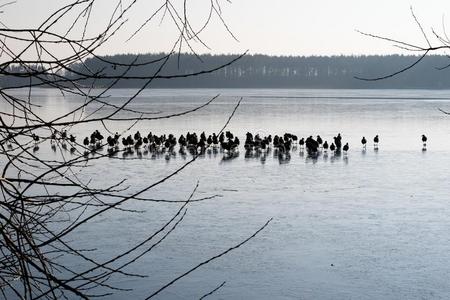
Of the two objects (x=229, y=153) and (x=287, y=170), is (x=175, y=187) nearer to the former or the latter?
(x=287, y=170)

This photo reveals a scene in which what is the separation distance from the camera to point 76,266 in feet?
28.4

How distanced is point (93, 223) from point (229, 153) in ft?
38.9

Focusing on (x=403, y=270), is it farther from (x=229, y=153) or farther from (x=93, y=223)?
(x=229, y=153)

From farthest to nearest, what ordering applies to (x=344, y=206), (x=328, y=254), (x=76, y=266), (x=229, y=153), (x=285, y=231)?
(x=229, y=153), (x=344, y=206), (x=285, y=231), (x=328, y=254), (x=76, y=266)

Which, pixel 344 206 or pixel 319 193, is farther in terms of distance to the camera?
pixel 319 193

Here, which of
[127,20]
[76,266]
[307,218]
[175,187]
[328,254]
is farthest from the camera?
[175,187]

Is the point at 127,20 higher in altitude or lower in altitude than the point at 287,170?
higher

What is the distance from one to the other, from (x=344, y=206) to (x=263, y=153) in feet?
33.9

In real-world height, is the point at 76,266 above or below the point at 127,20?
below

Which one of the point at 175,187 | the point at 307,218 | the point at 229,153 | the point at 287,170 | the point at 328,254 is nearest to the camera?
the point at 328,254

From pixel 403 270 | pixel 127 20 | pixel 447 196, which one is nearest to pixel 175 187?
pixel 447 196

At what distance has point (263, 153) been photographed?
76.2ft

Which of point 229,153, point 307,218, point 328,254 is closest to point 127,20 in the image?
point 328,254

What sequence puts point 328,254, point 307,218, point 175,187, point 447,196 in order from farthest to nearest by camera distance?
1. point 175,187
2. point 447,196
3. point 307,218
4. point 328,254
